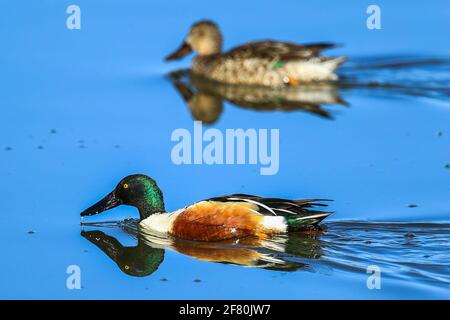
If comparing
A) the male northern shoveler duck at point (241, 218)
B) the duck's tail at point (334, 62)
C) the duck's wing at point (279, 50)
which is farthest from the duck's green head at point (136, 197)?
the duck's tail at point (334, 62)

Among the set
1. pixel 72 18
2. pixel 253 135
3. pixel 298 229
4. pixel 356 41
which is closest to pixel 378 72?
pixel 356 41

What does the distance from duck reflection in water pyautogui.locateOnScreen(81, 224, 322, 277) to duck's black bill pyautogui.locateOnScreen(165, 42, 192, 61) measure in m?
5.16

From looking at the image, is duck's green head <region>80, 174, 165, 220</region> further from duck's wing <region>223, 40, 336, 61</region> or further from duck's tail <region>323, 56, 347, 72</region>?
duck's tail <region>323, 56, 347, 72</region>

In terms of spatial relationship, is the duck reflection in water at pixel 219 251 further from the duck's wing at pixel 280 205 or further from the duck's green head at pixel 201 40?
the duck's green head at pixel 201 40

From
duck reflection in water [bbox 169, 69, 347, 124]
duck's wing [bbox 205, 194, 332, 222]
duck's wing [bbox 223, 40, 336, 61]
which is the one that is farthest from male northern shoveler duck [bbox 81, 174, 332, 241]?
duck's wing [bbox 223, 40, 336, 61]

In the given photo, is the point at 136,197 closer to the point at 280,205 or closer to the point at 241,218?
the point at 241,218

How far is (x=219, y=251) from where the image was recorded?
977 cm

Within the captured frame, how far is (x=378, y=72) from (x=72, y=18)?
13.1 feet

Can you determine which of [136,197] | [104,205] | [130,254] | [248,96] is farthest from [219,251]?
[248,96]

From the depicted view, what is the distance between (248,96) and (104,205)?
4322 mm

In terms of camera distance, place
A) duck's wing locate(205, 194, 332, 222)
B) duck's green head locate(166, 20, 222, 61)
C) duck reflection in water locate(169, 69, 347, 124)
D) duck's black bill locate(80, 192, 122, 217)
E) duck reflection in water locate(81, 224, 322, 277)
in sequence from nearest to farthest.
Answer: duck reflection in water locate(81, 224, 322, 277), duck's wing locate(205, 194, 332, 222), duck's black bill locate(80, 192, 122, 217), duck reflection in water locate(169, 69, 347, 124), duck's green head locate(166, 20, 222, 61)

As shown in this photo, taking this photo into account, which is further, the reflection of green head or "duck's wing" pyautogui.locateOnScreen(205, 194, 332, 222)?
"duck's wing" pyautogui.locateOnScreen(205, 194, 332, 222)

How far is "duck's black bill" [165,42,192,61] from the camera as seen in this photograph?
49.4 feet

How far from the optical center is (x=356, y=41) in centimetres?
1526
